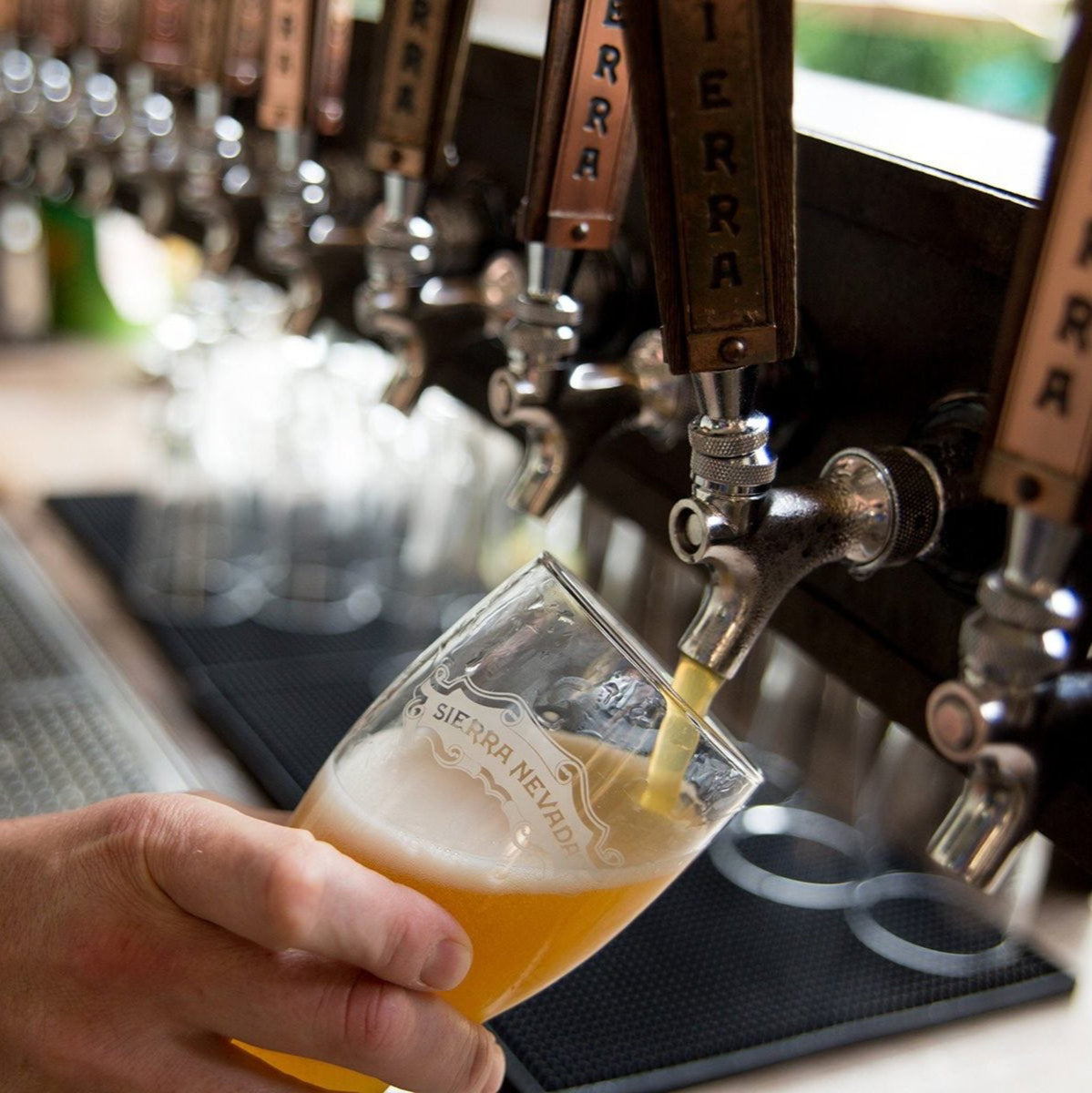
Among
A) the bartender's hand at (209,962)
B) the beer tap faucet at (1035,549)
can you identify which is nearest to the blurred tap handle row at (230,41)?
the bartender's hand at (209,962)

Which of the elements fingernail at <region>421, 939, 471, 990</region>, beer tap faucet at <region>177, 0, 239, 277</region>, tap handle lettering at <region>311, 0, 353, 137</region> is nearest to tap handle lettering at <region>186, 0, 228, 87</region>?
beer tap faucet at <region>177, 0, 239, 277</region>

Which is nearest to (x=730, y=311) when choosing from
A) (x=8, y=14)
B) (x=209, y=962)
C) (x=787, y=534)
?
(x=787, y=534)

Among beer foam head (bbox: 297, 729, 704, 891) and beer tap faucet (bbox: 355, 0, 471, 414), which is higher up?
beer tap faucet (bbox: 355, 0, 471, 414)

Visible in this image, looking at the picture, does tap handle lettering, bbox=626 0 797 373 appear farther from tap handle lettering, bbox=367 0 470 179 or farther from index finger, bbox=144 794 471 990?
tap handle lettering, bbox=367 0 470 179

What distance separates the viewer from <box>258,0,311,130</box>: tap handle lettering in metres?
1.16

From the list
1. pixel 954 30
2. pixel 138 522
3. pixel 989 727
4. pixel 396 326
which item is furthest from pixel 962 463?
pixel 954 30

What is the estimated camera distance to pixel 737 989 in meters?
1.14

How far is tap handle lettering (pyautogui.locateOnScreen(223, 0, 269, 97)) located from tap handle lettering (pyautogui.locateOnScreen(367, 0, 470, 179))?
36 cm

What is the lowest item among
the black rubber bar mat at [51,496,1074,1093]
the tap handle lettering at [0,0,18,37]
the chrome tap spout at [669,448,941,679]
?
the black rubber bar mat at [51,496,1074,1093]

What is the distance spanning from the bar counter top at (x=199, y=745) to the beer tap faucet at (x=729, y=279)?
1.80 feet

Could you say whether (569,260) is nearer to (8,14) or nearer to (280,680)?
(280,680)

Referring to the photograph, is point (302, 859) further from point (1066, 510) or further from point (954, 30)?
point (954, 30)

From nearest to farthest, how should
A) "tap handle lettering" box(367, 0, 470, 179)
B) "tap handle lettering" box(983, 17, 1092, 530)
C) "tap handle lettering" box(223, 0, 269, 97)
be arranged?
1. "tap handle lettering" box(983, 17, 1092, 530)
2. "tap handle lettering" box(367, 0, 470, 179)
3. "tap handle lettering" box(223, 0, 269, 97)

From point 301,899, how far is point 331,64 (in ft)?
3.34
